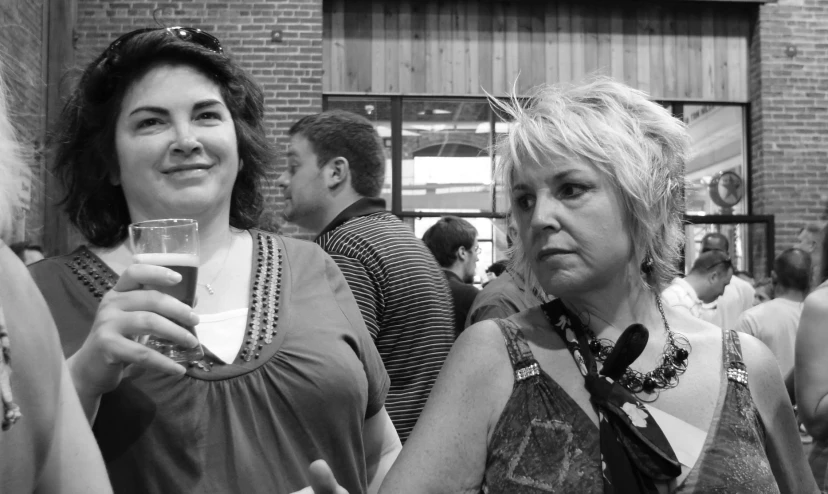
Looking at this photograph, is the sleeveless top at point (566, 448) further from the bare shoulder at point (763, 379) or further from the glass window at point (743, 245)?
the glass window at point (743, 245)

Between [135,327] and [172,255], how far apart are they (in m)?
0.14

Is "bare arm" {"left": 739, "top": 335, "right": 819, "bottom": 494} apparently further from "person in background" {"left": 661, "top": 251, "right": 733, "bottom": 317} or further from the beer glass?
"person in background" {"left": 661, "top": 251, "right": 733, "bottom": 317}

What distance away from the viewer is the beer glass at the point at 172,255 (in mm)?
1535

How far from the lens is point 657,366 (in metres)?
1.80

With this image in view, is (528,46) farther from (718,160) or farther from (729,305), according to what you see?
(729,305)

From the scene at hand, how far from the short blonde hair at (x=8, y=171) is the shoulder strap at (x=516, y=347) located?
1005 millimetres

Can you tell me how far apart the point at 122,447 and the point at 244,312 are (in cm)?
36

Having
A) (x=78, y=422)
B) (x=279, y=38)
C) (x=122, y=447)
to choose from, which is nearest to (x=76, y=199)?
(x=122, y=447)

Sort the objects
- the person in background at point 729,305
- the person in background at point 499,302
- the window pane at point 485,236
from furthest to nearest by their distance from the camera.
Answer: the window pane at point 485,236
the person in background at point 729,305
the person in background at point 499,302

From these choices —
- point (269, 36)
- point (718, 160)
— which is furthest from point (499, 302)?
point (718, 160)

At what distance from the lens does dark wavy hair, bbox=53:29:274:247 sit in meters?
1.91

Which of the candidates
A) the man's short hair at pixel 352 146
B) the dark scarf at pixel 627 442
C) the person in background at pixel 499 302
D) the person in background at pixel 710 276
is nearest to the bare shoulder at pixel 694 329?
the dark scarf at pixel 627 442

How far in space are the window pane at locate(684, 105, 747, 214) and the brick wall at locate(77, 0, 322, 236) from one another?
13.7 feet

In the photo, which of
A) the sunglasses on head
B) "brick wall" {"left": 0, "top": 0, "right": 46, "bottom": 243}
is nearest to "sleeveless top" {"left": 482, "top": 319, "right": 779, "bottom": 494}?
the sunglasses on head
